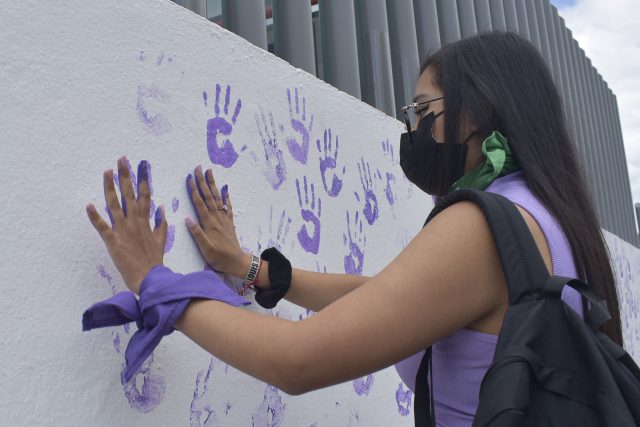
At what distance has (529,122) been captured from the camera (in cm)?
142

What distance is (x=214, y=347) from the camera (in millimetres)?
1176

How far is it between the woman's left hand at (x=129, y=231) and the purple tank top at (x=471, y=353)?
593 millimetres

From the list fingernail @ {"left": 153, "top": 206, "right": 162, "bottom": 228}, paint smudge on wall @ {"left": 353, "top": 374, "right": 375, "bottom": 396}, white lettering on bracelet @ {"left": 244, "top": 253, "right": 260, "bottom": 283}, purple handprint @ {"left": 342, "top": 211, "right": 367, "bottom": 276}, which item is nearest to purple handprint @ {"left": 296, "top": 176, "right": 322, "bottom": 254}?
purple handprint @ {"left": 342, "top": 211, "right": 367, "bottom": 276}

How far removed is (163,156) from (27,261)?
1.37ft

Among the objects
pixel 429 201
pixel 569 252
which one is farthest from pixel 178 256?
pixel 429 201

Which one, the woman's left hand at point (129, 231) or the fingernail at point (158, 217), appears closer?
the woman's left hand at point (129, 231)

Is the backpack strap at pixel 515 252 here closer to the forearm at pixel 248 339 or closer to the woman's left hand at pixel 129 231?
the forearm at pixel 248 339

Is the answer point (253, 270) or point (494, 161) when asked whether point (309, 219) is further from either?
point (494, 161)

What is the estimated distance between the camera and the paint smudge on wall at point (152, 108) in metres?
1.46

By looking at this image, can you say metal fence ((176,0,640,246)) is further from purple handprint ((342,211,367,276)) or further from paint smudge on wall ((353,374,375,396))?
paint smudge on wall ((353,374,375,396))

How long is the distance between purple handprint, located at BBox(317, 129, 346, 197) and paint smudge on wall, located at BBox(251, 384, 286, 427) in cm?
66

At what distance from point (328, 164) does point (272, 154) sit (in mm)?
294

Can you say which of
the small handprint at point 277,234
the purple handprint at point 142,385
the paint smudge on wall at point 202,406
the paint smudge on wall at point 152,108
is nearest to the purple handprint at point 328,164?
the small handprint at point 277,234

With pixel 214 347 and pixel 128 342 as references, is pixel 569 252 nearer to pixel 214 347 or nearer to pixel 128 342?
pixel 214 347
